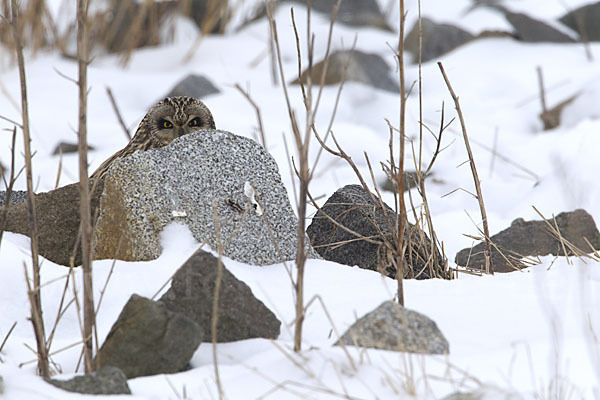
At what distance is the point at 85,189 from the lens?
187 centimetres

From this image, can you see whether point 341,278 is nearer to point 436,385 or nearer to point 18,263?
point 436,385

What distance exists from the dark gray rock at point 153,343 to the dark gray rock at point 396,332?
0.37 m

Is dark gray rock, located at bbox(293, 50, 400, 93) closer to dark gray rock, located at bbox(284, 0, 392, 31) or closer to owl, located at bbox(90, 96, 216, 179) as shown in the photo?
dark gray rock, located at bbox(284, 0, 392, 31)

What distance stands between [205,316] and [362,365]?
0.47 metres

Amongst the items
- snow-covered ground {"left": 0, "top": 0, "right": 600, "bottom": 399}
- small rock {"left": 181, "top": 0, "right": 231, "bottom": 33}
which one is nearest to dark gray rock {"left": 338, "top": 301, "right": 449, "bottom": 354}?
snow-covered ground {"left": 0, "top": 0, "right": 600, "bottom": 399}

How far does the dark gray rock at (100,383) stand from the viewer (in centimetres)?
177

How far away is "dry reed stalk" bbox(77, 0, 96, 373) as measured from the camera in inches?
71.9

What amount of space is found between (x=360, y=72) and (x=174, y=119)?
3.11 m

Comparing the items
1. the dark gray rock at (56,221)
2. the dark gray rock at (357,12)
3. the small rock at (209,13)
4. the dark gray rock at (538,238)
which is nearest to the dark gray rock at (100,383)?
the dark gray rock at (56,221)

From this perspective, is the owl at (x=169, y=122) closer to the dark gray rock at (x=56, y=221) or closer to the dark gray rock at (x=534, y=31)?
the dark gray rock at (x=56, y=221)

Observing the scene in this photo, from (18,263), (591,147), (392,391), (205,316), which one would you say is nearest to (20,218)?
(18,263)

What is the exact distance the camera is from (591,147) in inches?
181

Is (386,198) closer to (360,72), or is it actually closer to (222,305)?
(222,305)

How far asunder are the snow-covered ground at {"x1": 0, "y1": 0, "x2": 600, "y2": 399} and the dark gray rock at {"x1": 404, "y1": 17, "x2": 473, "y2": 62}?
19cm
